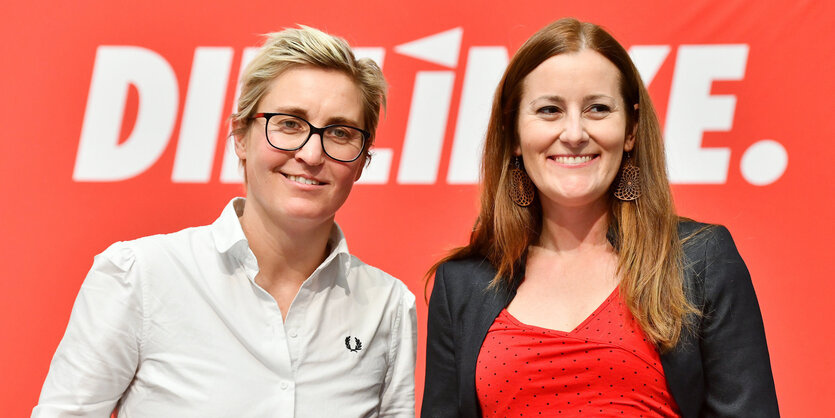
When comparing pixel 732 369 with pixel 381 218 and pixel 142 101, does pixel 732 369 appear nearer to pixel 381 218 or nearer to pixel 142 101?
pixel 381 218

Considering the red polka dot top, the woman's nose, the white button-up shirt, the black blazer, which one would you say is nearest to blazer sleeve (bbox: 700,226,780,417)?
the black blazer

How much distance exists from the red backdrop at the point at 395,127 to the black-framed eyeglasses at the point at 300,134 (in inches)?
47.4

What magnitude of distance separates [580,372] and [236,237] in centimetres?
89

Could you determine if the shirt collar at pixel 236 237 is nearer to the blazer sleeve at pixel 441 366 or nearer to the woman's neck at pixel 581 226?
the blazer sleeve at pixel 441 366

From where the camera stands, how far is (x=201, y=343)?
6.62 feet

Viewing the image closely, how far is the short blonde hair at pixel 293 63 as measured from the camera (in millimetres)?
2107

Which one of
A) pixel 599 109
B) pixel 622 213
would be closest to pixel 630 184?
pixel 622 213

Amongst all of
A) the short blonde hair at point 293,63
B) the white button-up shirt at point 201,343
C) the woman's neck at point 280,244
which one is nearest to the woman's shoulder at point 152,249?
the white button-up shirt at point 201,343

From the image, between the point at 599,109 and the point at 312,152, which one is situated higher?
the point at 599,109

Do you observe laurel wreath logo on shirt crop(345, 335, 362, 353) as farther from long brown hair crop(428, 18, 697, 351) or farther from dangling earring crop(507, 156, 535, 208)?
dangling earring crop(507, 156, 535, 208)

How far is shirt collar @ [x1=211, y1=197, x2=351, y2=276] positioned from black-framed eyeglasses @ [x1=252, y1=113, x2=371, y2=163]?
236mm

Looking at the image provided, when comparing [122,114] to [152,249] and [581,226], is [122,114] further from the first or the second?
[581,226]

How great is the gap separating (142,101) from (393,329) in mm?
1604

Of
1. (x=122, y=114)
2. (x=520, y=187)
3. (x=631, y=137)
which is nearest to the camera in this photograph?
(x=631, y=137)
